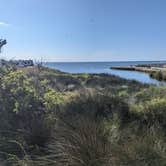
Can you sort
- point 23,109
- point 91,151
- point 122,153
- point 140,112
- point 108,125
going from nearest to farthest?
1. point 122,153
2. point 91,151
3. point 108,125
4. point 23,109
5. point 140,112

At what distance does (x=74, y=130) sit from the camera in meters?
4.71

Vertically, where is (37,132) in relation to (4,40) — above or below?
below

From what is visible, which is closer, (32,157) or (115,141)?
(115,141)

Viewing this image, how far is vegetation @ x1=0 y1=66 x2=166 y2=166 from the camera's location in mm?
3836

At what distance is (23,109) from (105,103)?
222cm

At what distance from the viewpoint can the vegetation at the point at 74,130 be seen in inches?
151

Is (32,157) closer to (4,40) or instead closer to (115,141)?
(115,141)

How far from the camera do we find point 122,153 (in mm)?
3678

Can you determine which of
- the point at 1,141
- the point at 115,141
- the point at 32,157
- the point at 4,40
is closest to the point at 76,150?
the point at 115,141

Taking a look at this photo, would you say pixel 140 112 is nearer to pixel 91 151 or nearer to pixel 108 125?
pixel 108 125

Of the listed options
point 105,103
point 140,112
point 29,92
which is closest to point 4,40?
point 29,92

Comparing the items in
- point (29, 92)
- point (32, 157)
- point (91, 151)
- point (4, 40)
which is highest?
point (4, 40)

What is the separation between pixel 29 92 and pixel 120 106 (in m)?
2.29

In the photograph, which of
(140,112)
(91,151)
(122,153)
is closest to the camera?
(122,153)
